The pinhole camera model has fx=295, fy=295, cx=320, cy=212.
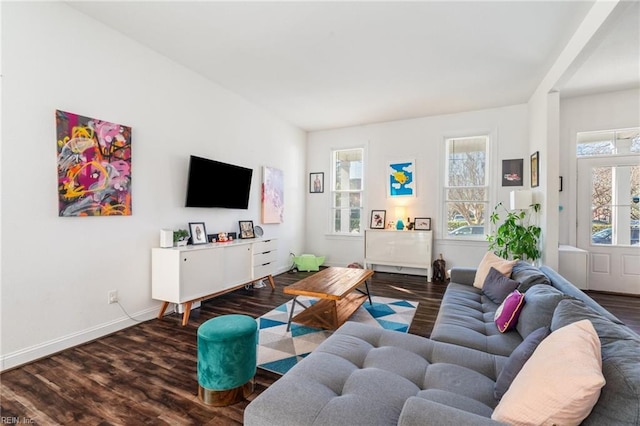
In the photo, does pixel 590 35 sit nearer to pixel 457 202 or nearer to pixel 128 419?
pixel 457 202

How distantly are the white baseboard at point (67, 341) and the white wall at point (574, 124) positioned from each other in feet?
19.0

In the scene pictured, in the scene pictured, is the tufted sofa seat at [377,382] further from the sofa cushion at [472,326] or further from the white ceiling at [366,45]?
the white ceiling at [366,45]

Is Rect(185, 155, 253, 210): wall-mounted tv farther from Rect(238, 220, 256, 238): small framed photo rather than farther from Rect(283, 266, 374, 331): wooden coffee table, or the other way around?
Rect(283, 266, 374, 331): wooden coffee table

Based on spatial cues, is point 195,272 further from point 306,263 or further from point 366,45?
point 366,45

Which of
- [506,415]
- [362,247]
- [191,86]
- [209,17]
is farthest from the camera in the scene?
[362,247]

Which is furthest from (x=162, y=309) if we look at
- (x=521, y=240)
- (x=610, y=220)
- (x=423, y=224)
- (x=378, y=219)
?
(x=610, y=220)

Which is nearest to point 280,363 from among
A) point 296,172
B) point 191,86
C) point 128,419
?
point 128,419

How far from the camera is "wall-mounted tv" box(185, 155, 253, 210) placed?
3.56 meters

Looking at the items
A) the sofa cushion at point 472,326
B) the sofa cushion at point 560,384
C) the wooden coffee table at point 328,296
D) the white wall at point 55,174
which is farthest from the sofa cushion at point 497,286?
the white wall at point 55,174

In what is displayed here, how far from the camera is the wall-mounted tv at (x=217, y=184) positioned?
3564 mm

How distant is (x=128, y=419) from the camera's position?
5.50 ft

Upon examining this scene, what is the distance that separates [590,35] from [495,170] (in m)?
2.64

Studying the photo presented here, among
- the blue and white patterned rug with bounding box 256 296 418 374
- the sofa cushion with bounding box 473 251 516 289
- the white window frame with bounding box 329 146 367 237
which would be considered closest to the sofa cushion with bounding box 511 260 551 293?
the sofa cushion with bounding box 473 251 516 289

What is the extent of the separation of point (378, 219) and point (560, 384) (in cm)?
477
